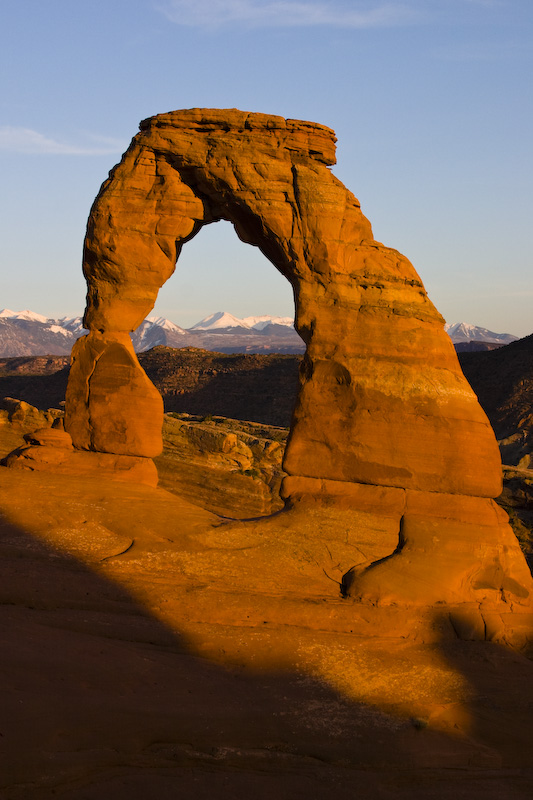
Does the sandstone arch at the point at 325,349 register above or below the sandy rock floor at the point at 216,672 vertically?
above

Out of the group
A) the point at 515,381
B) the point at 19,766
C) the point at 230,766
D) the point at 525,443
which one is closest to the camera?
the point at 19,766

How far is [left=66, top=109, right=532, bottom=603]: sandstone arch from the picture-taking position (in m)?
11.3

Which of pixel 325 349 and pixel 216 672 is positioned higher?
pixel 325 349

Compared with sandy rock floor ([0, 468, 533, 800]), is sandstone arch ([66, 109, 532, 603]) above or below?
above

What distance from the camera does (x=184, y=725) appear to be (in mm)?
6879

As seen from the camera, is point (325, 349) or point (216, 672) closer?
point (216, 672)

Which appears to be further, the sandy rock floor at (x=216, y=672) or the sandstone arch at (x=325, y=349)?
the sandstone arch at (x=325, y=349)

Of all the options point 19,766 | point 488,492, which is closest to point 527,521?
point 488,492

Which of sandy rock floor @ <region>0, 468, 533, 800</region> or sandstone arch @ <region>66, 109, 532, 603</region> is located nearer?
sandy rock floor @ <region>0, 468, 533, 800</region>

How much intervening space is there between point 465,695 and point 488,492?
3.65 meters

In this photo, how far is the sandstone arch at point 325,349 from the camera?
37.1 feet

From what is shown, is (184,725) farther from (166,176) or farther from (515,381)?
(515,381)

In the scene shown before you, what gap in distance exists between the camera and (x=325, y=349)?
40.0 ft

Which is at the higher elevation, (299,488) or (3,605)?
(299,488)
